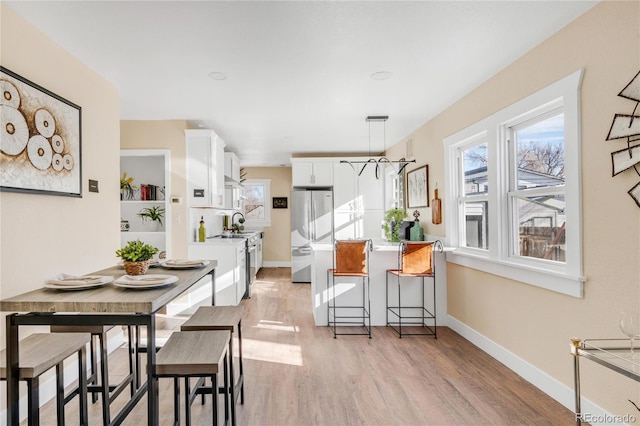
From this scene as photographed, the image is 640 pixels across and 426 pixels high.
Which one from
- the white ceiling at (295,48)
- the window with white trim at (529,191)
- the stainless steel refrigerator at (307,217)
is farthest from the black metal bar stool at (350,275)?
the stainless steel refrigerator at (307,217)

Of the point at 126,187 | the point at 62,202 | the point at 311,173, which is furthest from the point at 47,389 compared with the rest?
the point at 311,173

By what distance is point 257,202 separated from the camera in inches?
333

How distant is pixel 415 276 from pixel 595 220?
5.84ft

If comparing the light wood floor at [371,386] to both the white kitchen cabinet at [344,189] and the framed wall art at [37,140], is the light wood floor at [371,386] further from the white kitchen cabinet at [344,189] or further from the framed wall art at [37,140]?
the white kitchen cabinet at [344,189]

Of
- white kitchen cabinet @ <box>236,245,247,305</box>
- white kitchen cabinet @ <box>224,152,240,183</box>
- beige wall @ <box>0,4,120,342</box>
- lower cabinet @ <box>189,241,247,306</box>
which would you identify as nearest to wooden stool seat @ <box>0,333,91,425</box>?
beige wall @ <box>0,4,120,342</box>

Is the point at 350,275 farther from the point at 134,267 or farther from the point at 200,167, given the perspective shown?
the point at 200,167

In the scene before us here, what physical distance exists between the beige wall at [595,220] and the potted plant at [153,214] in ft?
14.8

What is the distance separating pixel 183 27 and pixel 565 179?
8.80 feet

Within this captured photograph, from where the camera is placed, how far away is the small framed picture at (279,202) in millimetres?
8422

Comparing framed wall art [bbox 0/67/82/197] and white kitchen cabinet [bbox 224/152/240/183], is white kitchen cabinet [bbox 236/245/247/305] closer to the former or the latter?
white kitchen cabinet [bbox 224/152/240/183]

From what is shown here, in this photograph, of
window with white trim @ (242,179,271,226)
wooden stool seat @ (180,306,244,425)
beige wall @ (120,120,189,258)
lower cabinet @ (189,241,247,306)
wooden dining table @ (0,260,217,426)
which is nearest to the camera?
wooden dining table @ (0,260,217,426)

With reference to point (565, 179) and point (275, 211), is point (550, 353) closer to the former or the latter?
point (565, 179)

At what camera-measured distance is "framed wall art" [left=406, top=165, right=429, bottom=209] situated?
15.3 feet

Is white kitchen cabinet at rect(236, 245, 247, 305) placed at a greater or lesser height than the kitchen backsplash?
lesser
